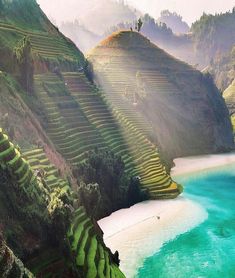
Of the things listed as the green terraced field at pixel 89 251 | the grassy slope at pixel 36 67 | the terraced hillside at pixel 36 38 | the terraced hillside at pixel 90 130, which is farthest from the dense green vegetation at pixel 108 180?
the terraced hillside at pixel 36 38

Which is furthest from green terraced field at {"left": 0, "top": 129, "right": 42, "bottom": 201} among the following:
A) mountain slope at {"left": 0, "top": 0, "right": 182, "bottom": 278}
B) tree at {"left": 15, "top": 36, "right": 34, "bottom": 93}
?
tree at {"left": 15, "top": 36, "right": 34, "bottom": 93}

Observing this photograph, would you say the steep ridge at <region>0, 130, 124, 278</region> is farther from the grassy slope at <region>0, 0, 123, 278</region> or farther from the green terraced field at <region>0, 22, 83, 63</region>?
the green terraced field at <region>0, 22, 83, 63</region>

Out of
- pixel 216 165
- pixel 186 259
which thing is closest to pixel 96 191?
pixel 186 259

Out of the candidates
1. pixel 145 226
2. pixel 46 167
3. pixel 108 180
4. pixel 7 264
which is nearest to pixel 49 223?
pixel 7 264

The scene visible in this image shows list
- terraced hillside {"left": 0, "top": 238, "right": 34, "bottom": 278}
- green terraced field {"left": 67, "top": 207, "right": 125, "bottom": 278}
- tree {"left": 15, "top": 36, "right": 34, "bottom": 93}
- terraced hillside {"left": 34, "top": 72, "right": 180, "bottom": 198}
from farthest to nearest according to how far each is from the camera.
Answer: terraced hillside {"left": 34, "top": 72, "right": 180, "bottom": 198}, tree {"left": 15, "top": 36, "right": 34, "bottom": 93}, green terraced field {"left": 67, "top": 207, "right": 125, "bottom": 278}, terraced hillside {"left": 0, "top": 238, "right": 34, "bottom": 278}

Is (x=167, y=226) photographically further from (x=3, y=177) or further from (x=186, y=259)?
(x=3, y=177)

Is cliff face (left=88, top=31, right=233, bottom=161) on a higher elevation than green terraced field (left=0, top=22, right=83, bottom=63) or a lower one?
lower

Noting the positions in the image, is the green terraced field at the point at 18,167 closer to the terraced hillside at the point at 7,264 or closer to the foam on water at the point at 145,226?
the foam on water at the point at 145,226
